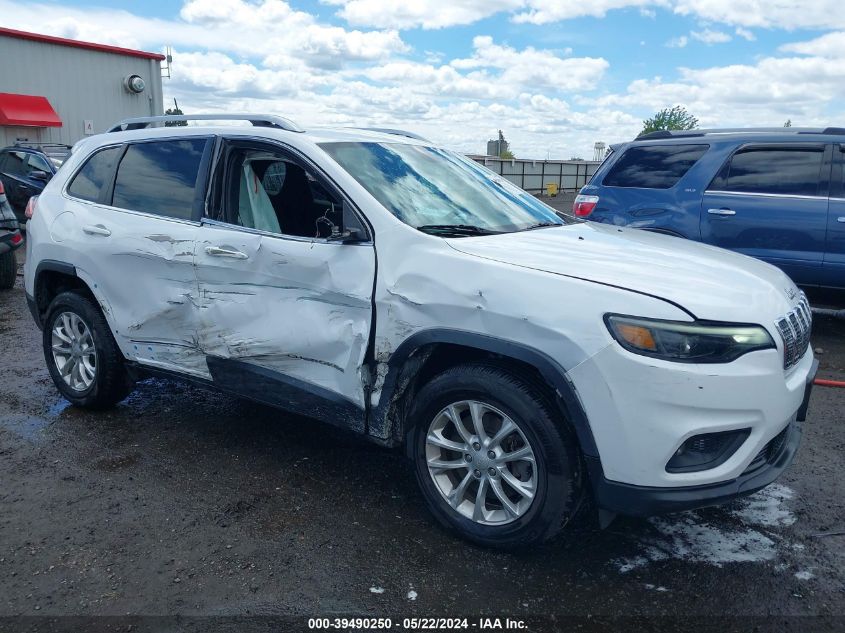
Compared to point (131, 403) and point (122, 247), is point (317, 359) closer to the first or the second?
point (122, 247)

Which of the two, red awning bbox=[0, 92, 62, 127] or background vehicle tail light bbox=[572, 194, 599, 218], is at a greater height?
red awning bbox=[0, 92, 62, 127]

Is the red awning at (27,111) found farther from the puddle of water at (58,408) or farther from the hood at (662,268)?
the hood at (662,268)

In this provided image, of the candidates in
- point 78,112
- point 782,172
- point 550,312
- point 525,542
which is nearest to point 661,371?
point 550,312

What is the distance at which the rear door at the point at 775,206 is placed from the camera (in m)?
6.52

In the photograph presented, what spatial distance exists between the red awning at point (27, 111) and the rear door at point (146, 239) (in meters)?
25.3

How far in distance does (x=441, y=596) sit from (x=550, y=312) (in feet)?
3.84

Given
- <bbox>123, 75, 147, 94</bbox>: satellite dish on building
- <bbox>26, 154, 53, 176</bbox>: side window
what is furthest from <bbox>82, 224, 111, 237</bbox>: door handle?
<bbox>123, 75, 147, 94</bbox>: satellite dish on building

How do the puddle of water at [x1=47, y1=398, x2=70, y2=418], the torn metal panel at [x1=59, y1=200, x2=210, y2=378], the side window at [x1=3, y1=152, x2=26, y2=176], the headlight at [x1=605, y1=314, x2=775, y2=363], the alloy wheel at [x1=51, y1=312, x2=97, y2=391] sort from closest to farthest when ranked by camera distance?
1. the headlight at [x1=605, y1=314, x2=775, y2=363]
2. the torn metal panel at [x1=59, y1=200, x2=210, y2=378]
3. the alloy wheel at [x1=51, y1=312, x2=97, y2=391]
4. the puddle of water at [x1=47, y1=398, x2=70, y2=418]
5. the side window at [x1=3, y1=152, x2=26, y2=176]

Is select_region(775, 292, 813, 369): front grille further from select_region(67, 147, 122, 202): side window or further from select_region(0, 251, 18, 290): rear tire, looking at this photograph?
select_region(0, 251, 18, 290): rear tire

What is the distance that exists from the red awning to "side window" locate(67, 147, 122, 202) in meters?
25.0

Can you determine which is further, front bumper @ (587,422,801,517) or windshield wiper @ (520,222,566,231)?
windshield wiper @ (520,222,566,231)

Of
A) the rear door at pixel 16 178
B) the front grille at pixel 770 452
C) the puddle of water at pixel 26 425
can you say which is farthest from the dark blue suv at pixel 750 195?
the rear door at pixel 16 178

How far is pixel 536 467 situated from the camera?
2.90 metres

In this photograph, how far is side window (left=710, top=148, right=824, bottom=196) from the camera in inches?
260
